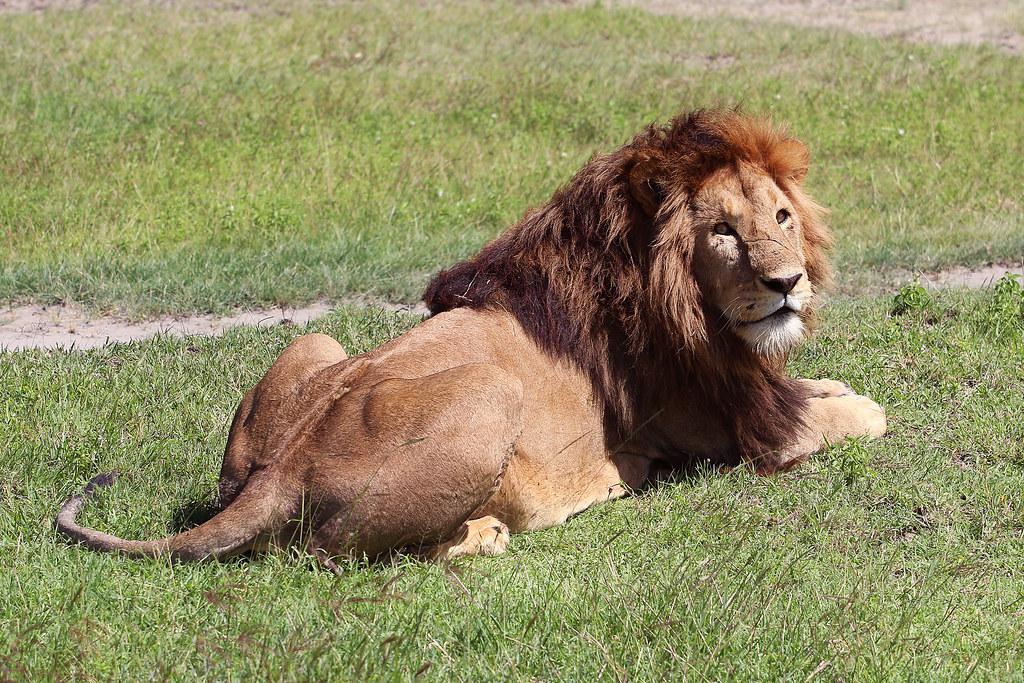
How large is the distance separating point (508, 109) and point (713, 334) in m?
6.41

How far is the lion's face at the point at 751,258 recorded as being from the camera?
4109mm

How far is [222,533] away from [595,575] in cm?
108

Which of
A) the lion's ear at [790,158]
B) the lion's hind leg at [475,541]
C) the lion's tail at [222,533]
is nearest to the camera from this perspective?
the lion's tail at [222,533]

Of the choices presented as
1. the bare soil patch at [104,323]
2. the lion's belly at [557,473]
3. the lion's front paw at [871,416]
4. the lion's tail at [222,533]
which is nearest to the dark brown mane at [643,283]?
the lion's belly at [557,473]

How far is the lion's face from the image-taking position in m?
4.11

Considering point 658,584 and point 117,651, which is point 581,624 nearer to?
point 658,584

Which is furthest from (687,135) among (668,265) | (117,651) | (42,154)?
(42,154)

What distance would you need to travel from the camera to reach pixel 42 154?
346 inches

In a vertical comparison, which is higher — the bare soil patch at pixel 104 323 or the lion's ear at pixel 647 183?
the lion's ear at pixel 647 183

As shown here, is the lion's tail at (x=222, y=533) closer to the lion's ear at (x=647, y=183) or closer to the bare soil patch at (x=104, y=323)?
the lion's ear at (x=647, y=183)

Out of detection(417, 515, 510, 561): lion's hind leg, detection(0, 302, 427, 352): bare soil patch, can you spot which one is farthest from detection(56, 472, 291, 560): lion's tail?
detection(0, 302, 427, 352): bare soil patch

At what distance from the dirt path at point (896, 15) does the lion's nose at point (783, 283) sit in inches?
391

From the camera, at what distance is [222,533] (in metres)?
3.59

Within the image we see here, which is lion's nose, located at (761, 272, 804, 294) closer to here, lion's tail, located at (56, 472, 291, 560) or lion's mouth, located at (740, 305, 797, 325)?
lion's mouth, located at (740, 305, 797, 325)
